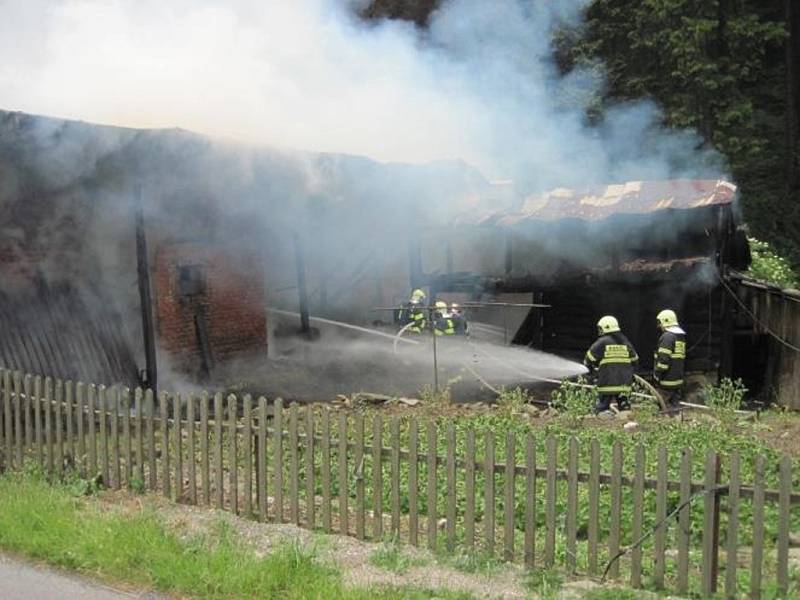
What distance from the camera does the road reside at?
12.9 ft

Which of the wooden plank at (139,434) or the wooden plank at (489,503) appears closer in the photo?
the wooden plank at (489,503)

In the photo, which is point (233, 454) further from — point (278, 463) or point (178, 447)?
point (178, 447)

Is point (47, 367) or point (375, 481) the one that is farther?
point (47, 367)

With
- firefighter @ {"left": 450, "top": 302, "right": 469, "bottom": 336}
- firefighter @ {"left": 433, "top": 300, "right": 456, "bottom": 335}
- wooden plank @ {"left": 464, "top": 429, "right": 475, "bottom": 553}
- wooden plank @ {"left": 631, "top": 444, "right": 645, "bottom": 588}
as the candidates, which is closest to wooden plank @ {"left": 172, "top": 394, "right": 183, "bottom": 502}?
wooden plank @ {"left": 464, "top": 429, "right": 475, "bottom": 553}

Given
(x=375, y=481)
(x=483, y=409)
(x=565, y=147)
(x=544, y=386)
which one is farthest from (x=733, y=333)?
(x=375, y=481)

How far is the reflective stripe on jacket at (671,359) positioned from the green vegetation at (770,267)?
546 centimetres

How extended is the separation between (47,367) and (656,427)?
6193mm

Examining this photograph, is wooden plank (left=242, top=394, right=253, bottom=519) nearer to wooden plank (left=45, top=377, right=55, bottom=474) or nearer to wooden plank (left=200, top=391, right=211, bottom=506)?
wooden plank (left=200, top=391, right=211, bottom=506)

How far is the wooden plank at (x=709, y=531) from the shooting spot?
389 cm

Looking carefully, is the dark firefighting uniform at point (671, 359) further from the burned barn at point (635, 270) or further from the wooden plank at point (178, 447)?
the wooden plank at point (178, 447)

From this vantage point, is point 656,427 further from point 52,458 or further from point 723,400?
point 52,458

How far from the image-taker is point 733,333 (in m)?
11.4

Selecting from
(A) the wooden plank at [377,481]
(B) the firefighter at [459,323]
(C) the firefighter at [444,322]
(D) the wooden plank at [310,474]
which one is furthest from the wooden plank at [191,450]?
(B) the firefighter at [459,323]

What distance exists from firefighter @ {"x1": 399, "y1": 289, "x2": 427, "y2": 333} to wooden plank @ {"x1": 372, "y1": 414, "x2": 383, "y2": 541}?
630cm
